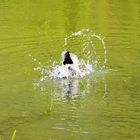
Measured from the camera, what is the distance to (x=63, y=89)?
50.5ft

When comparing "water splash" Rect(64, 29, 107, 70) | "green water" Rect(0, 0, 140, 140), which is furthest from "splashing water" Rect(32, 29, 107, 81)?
"green water" Rect(0, 0, 140, 140)

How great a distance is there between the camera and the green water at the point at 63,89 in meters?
Answer: 12.2

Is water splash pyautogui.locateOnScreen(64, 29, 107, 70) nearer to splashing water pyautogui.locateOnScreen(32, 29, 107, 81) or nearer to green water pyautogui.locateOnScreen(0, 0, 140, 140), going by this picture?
splashing water pyautogui.locateOnScreen(32, 29, 107, 81)

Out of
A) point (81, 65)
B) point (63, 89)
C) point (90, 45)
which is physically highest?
point (90, 45)

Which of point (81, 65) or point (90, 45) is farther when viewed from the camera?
point (90, 45)

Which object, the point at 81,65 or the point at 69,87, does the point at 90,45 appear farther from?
the point at 69,87

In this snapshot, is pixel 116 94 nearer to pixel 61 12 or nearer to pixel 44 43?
pixel 44 43

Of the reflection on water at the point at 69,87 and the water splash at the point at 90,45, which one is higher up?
the water splash at the point at 90,45

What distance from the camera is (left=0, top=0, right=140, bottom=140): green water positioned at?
12.2m

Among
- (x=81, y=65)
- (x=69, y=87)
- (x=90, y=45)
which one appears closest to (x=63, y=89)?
(x=69, y=87)

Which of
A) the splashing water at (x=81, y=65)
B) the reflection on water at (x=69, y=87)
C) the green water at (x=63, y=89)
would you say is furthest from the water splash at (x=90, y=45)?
the reflection on water at (x=69, y=87)

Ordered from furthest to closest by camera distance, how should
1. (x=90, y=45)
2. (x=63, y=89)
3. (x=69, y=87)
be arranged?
1. (x=90, y=45)
2. (x=69, y=87)
3. (x=63, y=89)

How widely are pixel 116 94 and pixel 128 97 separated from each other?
412 mm

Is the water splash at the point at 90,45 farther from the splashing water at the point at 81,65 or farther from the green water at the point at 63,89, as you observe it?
the green water at the point at 63,89
